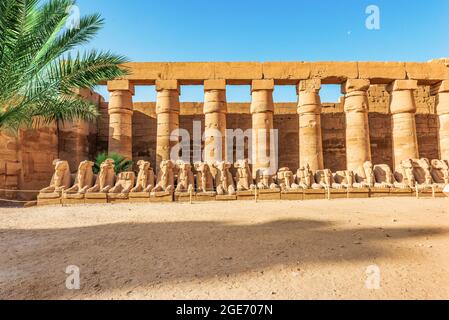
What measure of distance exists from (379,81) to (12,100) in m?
13.0

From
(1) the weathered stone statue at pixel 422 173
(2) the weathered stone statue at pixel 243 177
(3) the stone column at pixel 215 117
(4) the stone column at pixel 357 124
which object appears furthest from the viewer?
(3) the stone column at pixel 215 117

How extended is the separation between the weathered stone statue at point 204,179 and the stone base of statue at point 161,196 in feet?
3.01

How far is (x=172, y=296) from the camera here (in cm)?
221

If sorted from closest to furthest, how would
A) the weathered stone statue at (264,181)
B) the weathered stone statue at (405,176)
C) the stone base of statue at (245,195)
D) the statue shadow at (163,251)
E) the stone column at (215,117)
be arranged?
the statue shadow at (163,251) → the stone base of statue at (245,195) → the weathered stone statue at (264,181) → the weathered stone statue at (405,176) → the stone column at (215,117)

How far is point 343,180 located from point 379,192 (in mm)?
1113

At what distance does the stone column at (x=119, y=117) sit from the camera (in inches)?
469

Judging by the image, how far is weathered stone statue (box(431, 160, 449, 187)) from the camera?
916cm

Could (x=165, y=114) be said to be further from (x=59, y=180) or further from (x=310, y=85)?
(x=310, y=85)

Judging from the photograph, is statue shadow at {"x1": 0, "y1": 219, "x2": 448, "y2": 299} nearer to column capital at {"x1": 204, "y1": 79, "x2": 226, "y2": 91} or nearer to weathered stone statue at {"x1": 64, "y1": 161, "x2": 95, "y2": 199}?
weathered stone statue at {"x1": 64, "y1": 161, "x2": 95, "y2": 199}

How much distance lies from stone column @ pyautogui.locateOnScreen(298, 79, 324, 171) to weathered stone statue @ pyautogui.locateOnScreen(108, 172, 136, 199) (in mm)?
6785

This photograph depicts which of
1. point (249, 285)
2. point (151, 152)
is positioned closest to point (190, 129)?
point (151, 152)

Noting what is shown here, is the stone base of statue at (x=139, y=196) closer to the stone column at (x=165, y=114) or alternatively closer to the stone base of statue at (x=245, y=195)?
the stone base of statue at (x=245, y=195)

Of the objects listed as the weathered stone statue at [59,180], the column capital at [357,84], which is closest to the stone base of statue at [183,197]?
the weathered stone statue at [59,180]

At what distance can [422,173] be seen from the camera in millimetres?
9398
